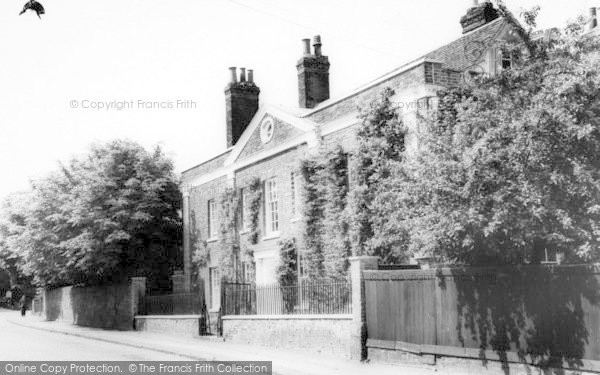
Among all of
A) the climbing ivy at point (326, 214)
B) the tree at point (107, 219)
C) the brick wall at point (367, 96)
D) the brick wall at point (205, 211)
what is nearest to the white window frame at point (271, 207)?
the climbing ivy at point (326, 214)

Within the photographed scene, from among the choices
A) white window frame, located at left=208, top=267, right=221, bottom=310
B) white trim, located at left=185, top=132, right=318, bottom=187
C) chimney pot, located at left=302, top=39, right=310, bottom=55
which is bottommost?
white window frame, located at left=208, top=267, right=221, bottom=310

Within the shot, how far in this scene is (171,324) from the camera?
79.8ft

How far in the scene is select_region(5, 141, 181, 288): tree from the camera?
94.2ft

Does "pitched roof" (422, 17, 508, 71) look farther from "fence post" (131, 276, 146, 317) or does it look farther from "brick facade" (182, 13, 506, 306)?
"fence post" (131, 276, 146, 317)

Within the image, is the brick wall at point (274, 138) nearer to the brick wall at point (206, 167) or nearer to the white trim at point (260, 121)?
the white trim at point (260, 121)

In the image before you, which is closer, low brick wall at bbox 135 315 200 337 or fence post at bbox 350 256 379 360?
fence post at bbox 350 256 379 360

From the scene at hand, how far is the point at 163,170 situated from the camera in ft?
103

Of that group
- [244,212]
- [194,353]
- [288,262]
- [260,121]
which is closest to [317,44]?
[260,121]

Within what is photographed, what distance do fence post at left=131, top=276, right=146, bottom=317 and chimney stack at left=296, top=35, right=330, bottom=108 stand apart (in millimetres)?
9557

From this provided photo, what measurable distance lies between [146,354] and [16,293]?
143 ft

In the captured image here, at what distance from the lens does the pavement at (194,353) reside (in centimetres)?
1373

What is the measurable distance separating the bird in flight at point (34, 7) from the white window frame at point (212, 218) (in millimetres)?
23638

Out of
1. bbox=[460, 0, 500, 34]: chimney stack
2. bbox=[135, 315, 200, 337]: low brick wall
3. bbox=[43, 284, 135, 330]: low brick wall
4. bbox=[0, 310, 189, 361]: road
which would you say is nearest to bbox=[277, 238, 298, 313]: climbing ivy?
bbox=[135, 315, 200, 337]: low brick wall

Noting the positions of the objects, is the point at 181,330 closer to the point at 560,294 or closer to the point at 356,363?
the point at 356,363
